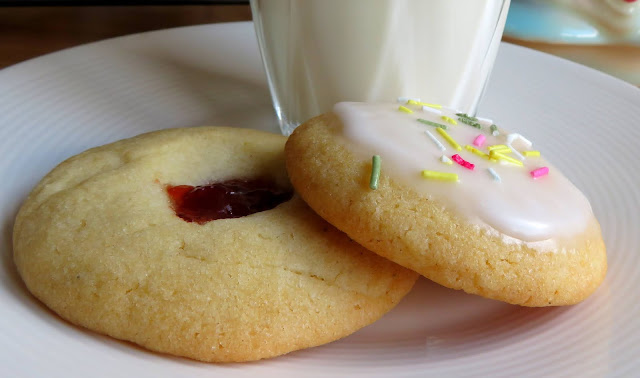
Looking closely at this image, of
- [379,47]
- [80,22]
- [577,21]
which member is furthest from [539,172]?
[80,22]

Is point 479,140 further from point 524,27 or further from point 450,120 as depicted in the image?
point 524,27

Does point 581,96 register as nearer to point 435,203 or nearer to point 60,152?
point 435,203

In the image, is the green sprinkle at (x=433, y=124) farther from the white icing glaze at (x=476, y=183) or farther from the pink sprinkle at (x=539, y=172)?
the pink sprinkle at (x=539, y=172)

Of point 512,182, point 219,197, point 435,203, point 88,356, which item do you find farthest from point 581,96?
point 88,356

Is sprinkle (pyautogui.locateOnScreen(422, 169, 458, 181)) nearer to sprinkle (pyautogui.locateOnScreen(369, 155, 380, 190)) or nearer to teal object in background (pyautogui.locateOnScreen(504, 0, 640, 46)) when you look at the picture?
sprinkle (pyautogui.locateOnScreen(369, 155, 380, 190))

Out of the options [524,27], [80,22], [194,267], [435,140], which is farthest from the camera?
[80,22]

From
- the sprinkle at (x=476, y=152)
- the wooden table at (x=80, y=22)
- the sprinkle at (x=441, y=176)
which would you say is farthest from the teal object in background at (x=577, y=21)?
the sprinkle at (x=441, y=176)

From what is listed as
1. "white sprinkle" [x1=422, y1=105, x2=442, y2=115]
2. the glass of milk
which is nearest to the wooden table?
the glass of milk
